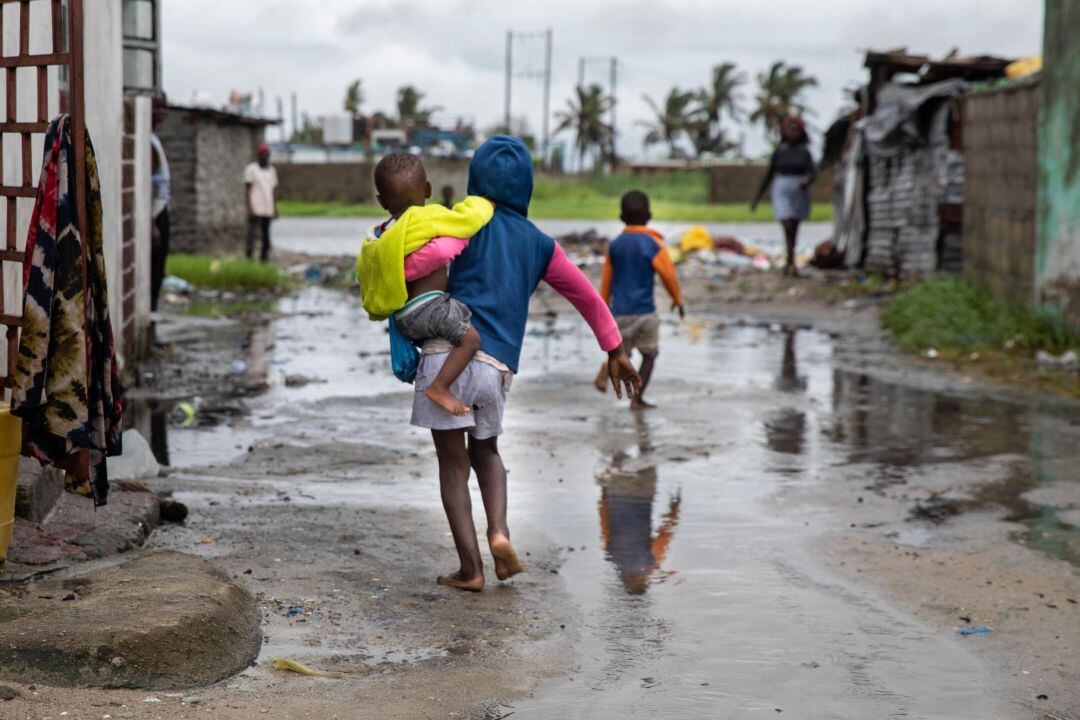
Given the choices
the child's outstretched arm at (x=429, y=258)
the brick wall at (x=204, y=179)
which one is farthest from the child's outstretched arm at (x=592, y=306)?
the brick wall at (x=204, y=179)

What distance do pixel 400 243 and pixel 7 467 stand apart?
1.43m

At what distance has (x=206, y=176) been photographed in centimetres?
2338

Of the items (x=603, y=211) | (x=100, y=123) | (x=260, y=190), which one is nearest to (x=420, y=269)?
(x=100, y=123)


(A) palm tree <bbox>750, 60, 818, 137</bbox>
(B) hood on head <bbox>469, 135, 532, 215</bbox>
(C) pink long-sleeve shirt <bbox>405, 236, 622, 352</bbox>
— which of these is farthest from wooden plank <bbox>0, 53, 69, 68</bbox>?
(A) palm tree <bbox>750, 60, 818, 137</bbox>

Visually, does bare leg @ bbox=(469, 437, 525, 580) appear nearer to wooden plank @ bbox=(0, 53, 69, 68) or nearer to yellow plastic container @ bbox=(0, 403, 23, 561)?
yellow plastic container @ bbox=(0, 403, 23, 561)

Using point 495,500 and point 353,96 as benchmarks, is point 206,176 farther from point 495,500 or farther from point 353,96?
point 353,96

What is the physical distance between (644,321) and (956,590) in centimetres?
427

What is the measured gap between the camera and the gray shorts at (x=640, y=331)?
8.98 meters

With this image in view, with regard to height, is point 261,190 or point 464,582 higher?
point 261,190

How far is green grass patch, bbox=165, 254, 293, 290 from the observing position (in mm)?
17516

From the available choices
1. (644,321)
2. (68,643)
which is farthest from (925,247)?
(68,643)

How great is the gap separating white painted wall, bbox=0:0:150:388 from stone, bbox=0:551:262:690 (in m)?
1.66

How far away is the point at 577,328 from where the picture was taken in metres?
14.5

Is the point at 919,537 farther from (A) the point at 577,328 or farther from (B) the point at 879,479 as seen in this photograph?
(A) the point at 577,328
